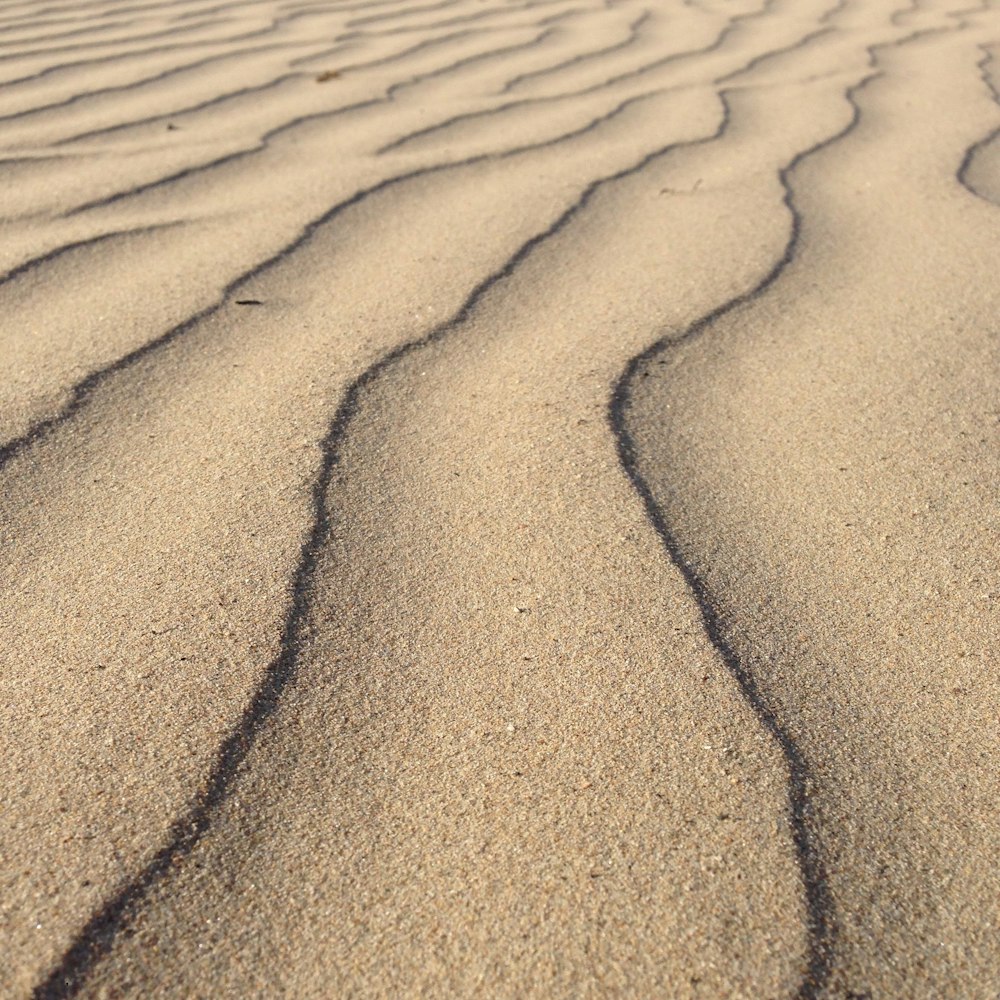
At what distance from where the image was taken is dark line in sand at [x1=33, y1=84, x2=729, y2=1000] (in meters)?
0.81

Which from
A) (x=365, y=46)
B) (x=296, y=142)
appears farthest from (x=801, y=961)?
(x=365, y=46)

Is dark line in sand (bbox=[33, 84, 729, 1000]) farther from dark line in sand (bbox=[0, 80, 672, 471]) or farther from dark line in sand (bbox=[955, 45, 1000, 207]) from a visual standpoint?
dark line in sand (bbox=[955, 45, 1000, 207])

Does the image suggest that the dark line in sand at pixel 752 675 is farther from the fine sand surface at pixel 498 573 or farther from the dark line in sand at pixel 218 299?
the dark line in sand at pixel 218 299

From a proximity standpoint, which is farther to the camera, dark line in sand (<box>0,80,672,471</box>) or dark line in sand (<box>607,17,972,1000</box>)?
dark line in sand (<box>0,80,672,471</box>)

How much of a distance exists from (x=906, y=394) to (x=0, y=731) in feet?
3.71

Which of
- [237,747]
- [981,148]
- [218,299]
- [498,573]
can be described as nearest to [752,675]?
[498,573]

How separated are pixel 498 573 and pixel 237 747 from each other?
1.09 ft

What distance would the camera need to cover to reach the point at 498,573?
1.21 m

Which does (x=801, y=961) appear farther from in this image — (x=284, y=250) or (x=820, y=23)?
(x=820, y=23)

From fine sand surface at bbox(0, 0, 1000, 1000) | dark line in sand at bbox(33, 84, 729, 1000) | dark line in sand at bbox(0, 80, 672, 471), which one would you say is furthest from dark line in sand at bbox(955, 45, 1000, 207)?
dark line in sand at bbox(33, 84, 729, 1000)

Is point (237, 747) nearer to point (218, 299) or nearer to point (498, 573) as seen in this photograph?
point (498, 573)

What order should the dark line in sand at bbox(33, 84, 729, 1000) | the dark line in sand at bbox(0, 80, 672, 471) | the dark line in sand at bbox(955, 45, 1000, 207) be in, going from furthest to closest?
1. the dark line in sand at bbox(955, 45, 1000, 207)
2. the dark line in sand at bbox(0, 80, 672, 471)
3. the dark line in sand at bbox(33, 84, 729, 1000)

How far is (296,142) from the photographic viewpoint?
2.64 meters

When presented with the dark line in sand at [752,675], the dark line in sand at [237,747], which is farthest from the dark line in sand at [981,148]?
the dark line in sand at [237,747]
